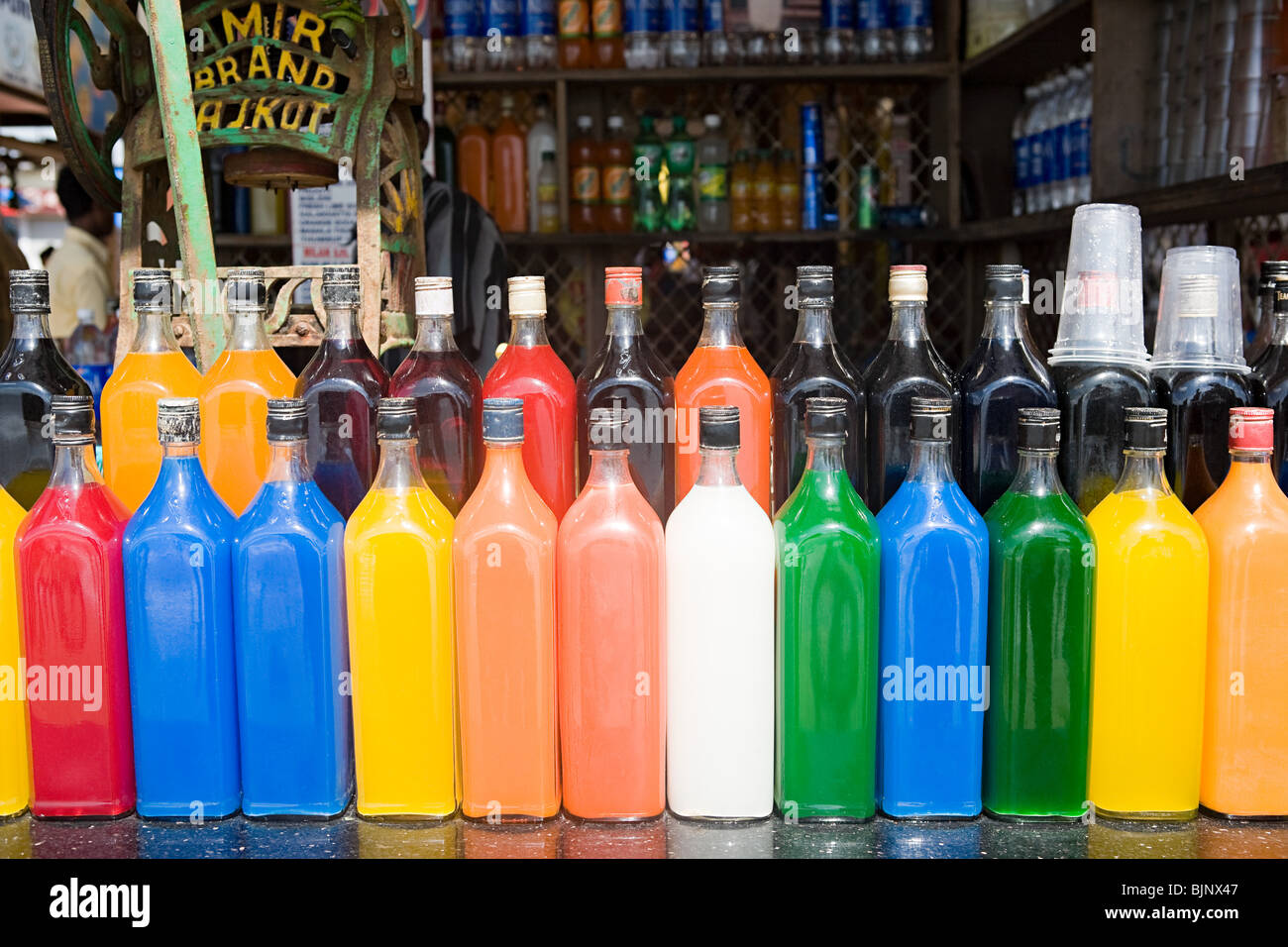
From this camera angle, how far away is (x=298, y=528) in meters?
0.89

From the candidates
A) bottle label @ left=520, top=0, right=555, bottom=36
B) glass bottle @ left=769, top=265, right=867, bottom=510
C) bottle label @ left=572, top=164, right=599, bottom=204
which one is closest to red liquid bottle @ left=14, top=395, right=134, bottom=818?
glass bottle @ left=769, top=265, right=867, bottom=510

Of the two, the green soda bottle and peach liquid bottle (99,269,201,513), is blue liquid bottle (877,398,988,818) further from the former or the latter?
the green soda bottle

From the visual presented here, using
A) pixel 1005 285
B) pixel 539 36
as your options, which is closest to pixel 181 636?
pixel 1005 285

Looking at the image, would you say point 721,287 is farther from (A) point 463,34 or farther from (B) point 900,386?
(A) point 463,34

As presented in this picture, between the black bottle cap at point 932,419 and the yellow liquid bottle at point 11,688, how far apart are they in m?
0.74

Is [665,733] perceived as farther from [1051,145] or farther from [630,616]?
[1051,145]

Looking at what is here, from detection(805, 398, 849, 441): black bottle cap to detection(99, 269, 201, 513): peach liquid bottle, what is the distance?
0.57 meters

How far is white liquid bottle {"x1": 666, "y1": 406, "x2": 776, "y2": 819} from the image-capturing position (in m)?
0.88

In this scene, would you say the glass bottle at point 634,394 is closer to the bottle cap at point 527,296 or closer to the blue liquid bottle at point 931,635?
the bottle cap at point 527,296

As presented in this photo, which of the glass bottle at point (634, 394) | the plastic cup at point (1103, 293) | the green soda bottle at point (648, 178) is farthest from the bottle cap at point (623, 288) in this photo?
the green soda bottle at point (648, 178)

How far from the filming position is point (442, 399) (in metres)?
1.00

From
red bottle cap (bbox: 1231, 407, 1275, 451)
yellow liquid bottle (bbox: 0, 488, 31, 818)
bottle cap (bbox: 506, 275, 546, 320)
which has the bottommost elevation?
yellow liquid bottle (bbox: 0, 488, 31, 818)

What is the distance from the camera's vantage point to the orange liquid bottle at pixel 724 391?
99 centimetres

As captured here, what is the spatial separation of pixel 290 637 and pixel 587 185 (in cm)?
261
